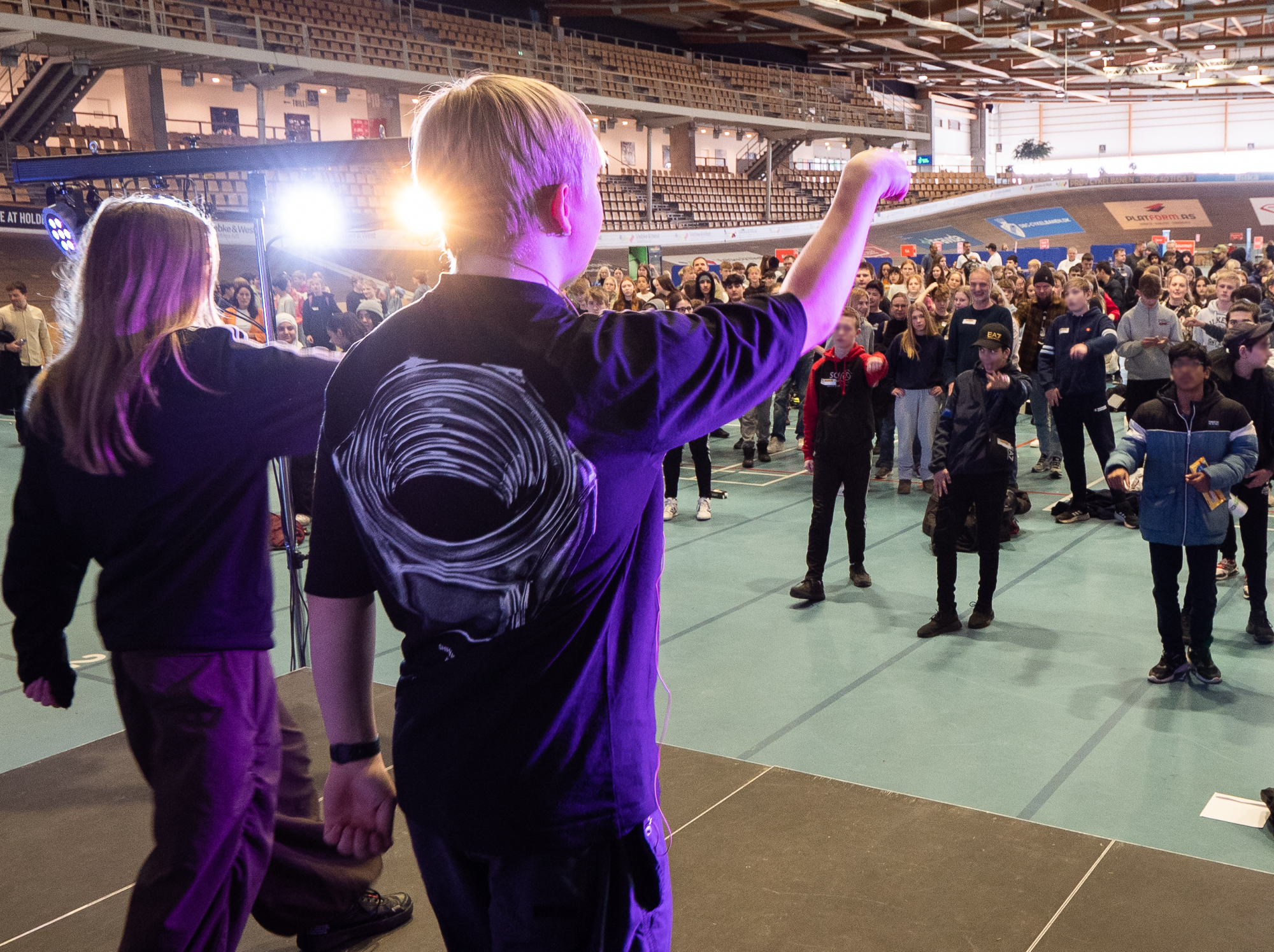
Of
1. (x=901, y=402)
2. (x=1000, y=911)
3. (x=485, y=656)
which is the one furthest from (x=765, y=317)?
(x=901, y=402)

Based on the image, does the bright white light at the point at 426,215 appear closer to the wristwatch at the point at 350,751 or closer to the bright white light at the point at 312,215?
the wristwatch at the point at 350,751

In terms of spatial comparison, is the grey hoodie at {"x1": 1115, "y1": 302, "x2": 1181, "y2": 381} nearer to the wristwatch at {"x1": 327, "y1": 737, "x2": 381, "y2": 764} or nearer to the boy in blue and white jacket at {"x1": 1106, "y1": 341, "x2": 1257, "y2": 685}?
the boy in blue and white jacket at {"x1": 1106, "y1": 341, "x2": 1257, "y2": 685}

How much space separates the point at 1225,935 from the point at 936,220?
36206mm

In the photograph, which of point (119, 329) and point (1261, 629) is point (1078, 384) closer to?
point (1261, 629)

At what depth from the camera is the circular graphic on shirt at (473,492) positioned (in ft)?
3.61

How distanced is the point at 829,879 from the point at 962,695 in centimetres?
205

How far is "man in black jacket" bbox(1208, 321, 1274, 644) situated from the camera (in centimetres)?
514

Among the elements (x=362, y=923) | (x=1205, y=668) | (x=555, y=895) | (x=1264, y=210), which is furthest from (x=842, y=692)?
(x=1264, y=210)

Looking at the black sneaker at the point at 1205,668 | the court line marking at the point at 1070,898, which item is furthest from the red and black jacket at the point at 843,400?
the court line marking at the point at 1070,898

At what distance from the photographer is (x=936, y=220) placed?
3619 cm

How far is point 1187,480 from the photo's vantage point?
445cm

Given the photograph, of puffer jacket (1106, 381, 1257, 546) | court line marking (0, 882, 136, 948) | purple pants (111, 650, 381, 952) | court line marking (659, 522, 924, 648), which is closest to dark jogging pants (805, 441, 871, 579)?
court line marking (659, 522, 924, 648)

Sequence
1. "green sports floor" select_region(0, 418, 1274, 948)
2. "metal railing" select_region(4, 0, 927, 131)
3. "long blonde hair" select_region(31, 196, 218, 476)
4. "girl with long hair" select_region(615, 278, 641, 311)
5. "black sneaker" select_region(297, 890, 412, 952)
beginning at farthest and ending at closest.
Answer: "metal railing" select_region(4, 0, 927, 131) < "girl with long hair" select_region(615, 278, 641, 311) < "green sports floor" select_region(0, 418, 1274, 948) < "black sneaker" select_region(297, 890, 412, 952) < "long blonde hair" select_region(31, 196, 218, 476)

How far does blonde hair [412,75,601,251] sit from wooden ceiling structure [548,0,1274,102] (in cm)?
2692
